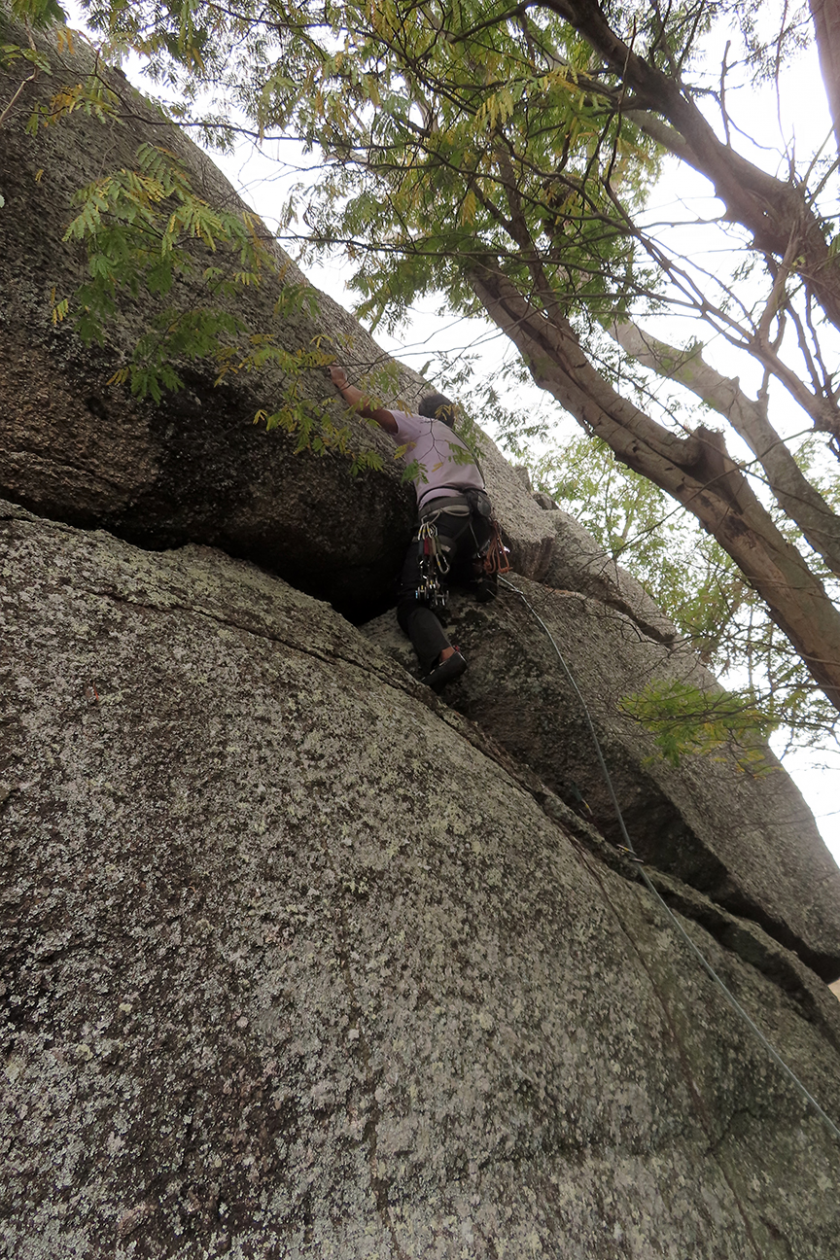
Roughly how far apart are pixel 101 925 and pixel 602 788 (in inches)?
139

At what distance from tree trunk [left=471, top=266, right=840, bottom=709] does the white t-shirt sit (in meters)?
0.82

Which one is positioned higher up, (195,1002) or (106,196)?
(106,196)

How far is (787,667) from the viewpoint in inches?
159

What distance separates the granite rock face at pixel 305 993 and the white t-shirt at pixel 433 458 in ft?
5.10

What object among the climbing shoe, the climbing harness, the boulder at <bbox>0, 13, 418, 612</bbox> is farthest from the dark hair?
the climbing shoe

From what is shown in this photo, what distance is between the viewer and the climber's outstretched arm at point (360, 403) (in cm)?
412

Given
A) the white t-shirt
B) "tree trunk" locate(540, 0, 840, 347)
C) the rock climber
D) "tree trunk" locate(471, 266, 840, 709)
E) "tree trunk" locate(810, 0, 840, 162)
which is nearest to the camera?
"tree trunk" locate(810, 0, 840, 162)

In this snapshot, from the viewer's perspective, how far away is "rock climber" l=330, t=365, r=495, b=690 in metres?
4.25

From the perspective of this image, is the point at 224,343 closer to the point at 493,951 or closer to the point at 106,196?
the point at 106,196

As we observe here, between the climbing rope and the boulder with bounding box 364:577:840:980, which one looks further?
the boulder with bounding box 364:577:840:980

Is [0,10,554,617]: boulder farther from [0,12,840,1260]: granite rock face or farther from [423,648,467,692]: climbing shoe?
[423,648,467,692]: climbing shoe

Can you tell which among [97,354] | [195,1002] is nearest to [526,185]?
[97,354]

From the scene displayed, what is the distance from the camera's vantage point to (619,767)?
15.1ft

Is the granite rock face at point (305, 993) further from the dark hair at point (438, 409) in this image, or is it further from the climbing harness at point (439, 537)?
the dark hair at point (438, 409)
